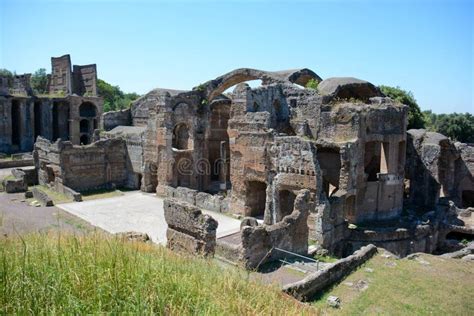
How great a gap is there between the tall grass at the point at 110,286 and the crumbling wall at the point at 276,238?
19.8ft

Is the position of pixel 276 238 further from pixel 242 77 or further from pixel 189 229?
pixel 242 77

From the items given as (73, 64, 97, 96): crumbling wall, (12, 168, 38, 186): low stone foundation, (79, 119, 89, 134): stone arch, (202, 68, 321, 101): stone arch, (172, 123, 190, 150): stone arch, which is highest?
(73, 64, 97, 96): crumbling wall

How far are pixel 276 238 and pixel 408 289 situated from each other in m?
4.29

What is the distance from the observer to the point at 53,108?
133 feet

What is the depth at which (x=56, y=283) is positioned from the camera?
4.44 meters

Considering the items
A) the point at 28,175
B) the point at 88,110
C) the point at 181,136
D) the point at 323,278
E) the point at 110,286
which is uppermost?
the point at 88,110

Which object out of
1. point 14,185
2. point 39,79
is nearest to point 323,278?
point 14,185

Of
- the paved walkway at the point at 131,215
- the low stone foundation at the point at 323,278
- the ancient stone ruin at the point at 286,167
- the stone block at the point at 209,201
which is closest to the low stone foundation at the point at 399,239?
the ancient stone ruin at the point at 286,167

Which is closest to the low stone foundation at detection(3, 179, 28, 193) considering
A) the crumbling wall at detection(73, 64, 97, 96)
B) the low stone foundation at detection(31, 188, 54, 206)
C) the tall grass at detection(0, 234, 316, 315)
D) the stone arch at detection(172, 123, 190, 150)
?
the low stone foundation at detection(31, 188, 54, 206)

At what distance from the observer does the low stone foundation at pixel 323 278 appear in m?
9.85

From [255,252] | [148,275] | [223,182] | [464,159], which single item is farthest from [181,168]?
[148,275]

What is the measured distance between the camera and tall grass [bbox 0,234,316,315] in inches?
167

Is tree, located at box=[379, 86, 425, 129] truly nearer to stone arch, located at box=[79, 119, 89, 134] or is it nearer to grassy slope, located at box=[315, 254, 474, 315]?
grassy slope, located at box=[315, 254, 474, 315]

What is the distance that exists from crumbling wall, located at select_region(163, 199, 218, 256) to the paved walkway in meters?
4.39
